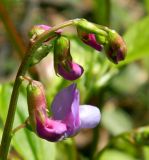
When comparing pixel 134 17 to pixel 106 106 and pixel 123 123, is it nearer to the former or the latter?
pixel 106 106

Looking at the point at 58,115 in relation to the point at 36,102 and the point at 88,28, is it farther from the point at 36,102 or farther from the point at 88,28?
the point at 88,28

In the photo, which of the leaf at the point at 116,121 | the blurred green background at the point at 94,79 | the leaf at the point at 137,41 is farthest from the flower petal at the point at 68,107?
the leaf at the point at 116,121

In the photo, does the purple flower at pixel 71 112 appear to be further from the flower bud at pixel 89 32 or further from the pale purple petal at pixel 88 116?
the flower bud at pixel 89 32

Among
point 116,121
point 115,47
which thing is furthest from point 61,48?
point 116,121

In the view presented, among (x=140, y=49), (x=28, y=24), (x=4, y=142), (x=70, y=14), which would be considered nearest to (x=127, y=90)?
(x=28, y=24)

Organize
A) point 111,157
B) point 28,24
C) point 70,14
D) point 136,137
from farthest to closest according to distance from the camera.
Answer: point 70,14, point 28,24, point 111,157, point 136,137

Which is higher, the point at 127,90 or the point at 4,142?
the point at 4,142
